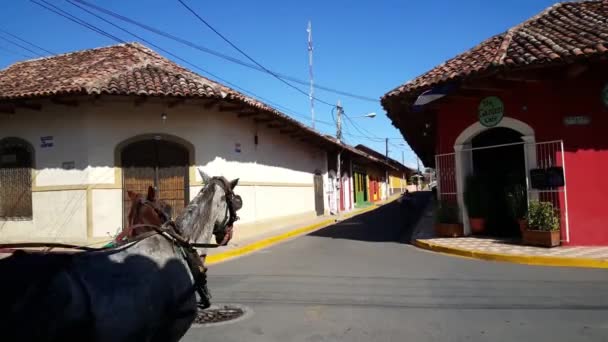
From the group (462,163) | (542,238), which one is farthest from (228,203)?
(462,163)

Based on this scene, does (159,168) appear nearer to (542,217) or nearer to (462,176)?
(462,176)

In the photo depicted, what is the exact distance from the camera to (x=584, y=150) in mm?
9516

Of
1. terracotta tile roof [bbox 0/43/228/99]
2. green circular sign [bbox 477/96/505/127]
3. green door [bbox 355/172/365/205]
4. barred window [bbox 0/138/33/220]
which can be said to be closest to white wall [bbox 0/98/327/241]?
barred window [bbox 0/138/33/220]

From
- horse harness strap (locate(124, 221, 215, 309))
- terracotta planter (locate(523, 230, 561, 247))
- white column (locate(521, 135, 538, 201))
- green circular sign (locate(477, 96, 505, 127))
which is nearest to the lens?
horse harness strap (locate(124, 221, 215, 309))

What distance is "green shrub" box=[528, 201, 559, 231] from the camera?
929 cm

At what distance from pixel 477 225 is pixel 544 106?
3.22 m

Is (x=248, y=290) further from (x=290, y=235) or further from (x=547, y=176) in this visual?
(x=290, y=235)

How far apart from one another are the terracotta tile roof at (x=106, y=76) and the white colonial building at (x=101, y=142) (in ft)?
0.11

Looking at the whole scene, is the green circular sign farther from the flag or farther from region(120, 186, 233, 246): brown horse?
region(120, 186, 233, 246): brown horse

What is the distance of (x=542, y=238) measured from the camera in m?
9.31

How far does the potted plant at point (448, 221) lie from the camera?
1146cm

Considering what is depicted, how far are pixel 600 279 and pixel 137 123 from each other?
1055 cm

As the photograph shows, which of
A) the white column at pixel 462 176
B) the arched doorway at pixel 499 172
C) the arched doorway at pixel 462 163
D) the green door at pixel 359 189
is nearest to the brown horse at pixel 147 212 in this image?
the arched doorway at pixel 499 172

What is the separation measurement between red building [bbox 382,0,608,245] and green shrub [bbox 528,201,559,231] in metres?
0.36
